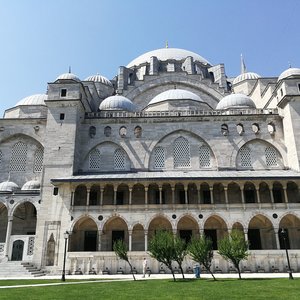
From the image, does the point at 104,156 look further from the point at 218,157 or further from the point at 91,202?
the point at 218,157

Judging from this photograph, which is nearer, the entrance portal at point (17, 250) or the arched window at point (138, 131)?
the entrance portal at point (17, 250)

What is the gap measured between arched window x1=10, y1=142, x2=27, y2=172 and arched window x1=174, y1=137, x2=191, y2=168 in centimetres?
1472

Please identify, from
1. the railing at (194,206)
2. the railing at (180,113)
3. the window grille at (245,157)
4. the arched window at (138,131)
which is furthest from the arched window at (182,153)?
the railing at (194,206)

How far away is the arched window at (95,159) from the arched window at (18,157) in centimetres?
658

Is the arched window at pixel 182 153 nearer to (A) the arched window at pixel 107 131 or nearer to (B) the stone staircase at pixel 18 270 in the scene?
(A) the arched window at pixel 107 131

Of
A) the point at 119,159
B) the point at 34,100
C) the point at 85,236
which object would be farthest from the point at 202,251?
the point at 34,100

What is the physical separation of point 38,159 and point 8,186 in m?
3.93

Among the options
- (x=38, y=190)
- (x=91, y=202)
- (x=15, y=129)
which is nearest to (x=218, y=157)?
(x=91, y=202)

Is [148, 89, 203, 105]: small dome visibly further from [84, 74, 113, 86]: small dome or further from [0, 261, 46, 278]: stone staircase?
[0, 261, 46, 278]: stone staircase

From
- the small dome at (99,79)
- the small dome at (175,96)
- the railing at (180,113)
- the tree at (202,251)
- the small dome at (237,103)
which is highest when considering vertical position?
the small dome at (99,79)

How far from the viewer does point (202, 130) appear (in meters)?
30.0

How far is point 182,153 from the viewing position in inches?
1178

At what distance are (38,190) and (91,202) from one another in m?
4.75

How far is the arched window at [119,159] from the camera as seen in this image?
97.4 feet
